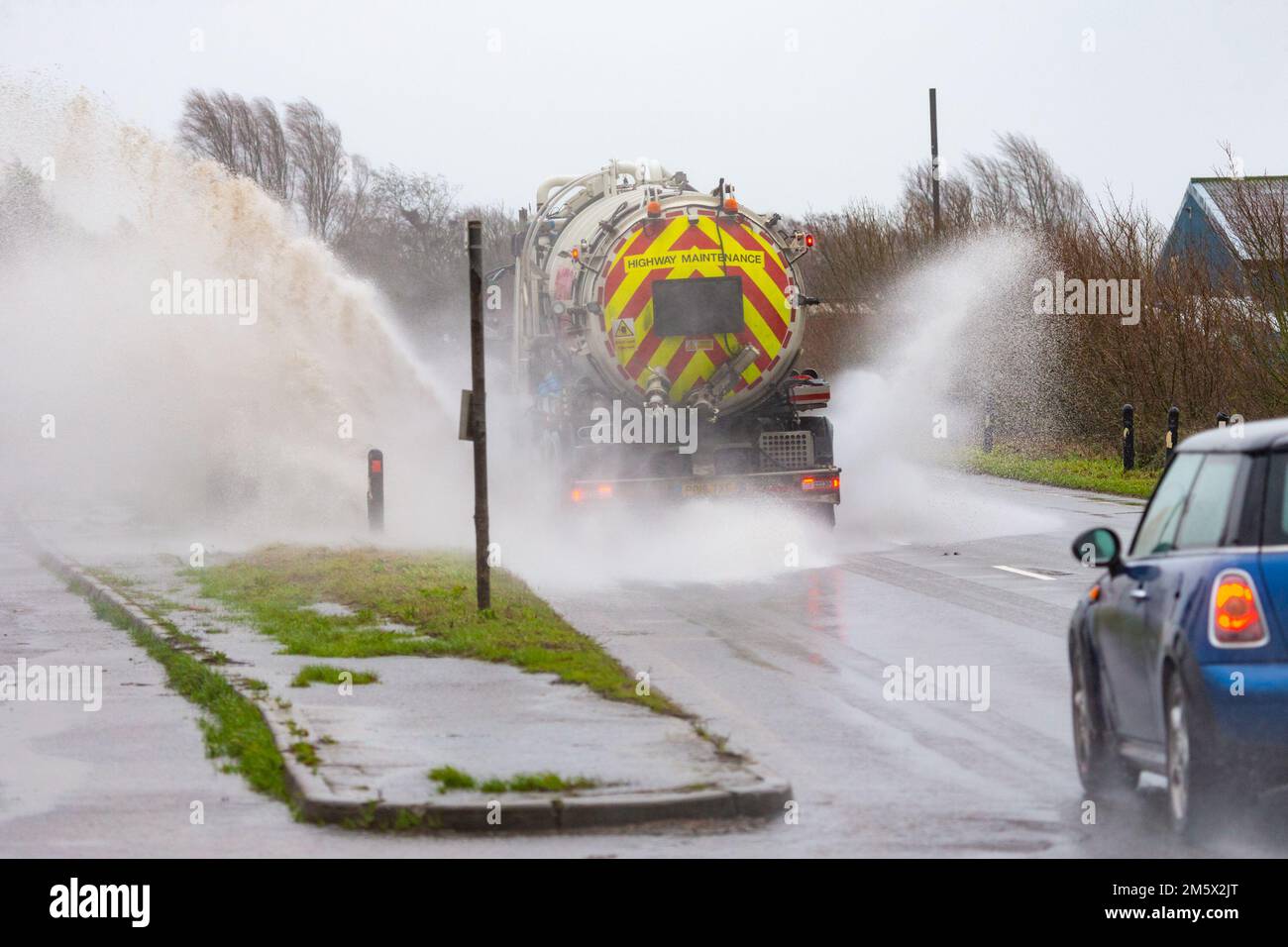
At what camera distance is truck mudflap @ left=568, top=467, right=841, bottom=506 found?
22.0 metres

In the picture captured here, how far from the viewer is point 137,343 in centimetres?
3048

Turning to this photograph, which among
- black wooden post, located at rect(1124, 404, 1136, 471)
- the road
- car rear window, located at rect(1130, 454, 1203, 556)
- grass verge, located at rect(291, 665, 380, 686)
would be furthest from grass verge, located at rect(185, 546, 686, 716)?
black wooden post, located at rect(1124, 404, 1136, 471)

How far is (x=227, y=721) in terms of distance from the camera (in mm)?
11539

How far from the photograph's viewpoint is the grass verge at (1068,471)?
3161 centimetres

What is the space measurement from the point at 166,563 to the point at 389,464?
6.61 meters

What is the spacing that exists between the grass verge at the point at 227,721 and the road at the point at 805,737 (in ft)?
0.41

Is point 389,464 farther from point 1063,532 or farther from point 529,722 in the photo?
point 529,722

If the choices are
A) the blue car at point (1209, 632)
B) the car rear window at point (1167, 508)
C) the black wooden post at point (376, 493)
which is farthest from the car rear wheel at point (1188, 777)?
the black wooden post at point (376, 493)

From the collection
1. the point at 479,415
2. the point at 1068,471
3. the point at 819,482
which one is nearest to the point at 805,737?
the point at 479,415

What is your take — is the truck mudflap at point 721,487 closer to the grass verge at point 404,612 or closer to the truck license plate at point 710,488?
the truck license plate at point 710,488

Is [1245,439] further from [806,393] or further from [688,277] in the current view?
[806,393]

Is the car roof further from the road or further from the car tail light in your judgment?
the road

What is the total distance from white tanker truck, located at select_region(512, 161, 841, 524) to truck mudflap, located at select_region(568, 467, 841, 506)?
0.01 meters
